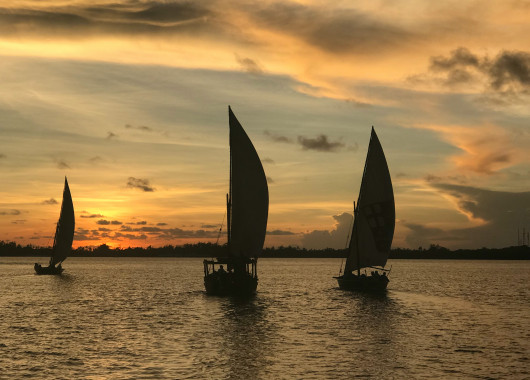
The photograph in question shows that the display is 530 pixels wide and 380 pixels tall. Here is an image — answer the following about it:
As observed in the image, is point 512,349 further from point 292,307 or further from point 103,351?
point 292,307

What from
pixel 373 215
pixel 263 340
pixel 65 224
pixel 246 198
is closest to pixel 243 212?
pixel 246 198

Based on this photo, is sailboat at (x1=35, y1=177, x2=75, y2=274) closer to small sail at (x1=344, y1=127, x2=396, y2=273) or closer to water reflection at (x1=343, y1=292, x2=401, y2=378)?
water reflection at (x1=343, y1=292, x2=401, y2=378)

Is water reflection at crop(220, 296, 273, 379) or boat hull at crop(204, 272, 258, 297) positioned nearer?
water reflection at crop(220, 296, 273, 379)

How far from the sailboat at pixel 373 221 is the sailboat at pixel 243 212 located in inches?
546

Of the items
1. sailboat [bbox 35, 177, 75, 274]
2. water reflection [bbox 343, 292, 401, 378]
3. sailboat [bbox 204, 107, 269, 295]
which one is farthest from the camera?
sailboat [bbox 35, 177, 75, 274]

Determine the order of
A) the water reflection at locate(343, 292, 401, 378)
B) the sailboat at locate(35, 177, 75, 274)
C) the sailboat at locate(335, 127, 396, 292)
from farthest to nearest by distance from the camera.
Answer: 1. the sailboat at locate(35, 177, 75, 274)
2. the sailboat at locate(335, 127, 396, 292)
3. the water reflection at locate(343, 292, 401, 378)

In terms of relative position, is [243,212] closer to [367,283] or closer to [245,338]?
[367,283]

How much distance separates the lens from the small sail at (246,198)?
232 feet

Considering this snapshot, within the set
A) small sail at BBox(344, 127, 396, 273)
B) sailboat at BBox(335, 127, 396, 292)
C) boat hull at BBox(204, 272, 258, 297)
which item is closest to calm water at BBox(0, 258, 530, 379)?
boat hull at BBox(204, 272, 258, 297)

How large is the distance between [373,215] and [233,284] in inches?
790

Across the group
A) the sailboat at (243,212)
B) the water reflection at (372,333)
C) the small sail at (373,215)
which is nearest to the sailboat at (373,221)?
the small sail at (373,215)

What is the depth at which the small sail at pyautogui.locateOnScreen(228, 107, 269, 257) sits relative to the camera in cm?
7075

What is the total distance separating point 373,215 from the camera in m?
79.1

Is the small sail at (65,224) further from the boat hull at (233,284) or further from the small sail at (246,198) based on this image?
the small sail at (246,198)
